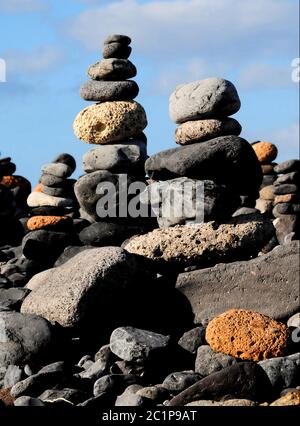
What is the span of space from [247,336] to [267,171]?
14.3 meters

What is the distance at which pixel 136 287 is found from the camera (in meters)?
12.3

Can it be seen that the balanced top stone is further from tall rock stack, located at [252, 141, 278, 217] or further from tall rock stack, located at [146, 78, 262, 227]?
tall rock stack, located at [252, 141, 278, 217]

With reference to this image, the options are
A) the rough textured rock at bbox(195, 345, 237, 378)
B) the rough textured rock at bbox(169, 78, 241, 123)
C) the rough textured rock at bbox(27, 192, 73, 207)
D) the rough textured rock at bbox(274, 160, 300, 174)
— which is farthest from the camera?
the rough textured rock at bbox(274, 160, 300, 174)

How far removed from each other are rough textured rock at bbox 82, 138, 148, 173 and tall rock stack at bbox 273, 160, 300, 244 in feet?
25.4

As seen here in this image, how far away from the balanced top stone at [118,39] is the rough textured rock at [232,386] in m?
6.84

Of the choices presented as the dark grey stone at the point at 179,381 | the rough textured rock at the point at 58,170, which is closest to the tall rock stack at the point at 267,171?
the rough textured rock at the point at 58,170

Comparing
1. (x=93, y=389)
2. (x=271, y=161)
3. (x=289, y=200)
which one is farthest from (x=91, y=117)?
(x=271, y=161)

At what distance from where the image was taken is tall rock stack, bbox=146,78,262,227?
1312 centimetres

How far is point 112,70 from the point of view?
48.9ft

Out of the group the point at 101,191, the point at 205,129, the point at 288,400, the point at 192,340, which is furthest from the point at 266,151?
the point at 288,400

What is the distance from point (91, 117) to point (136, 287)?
3624 mm

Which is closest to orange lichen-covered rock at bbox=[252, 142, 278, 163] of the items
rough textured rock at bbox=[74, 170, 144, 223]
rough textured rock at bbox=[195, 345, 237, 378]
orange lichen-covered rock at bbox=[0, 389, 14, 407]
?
rough textured rock at bbox=[74, 170, 144, 223]

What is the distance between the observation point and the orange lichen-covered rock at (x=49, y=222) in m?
16.7

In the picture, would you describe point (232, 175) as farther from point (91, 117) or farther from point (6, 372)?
point (6, 372)
